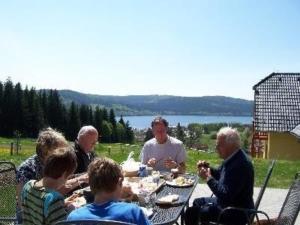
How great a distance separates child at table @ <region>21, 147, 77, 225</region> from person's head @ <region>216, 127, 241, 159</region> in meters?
2.06

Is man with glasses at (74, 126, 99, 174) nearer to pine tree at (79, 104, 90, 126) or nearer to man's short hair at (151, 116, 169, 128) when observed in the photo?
man's short hair at (151, 116, 169, 128)

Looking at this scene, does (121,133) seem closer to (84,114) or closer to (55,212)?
(84,114)

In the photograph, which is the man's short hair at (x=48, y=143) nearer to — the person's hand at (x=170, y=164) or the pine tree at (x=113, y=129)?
the person's hand at (x=170, y=164)

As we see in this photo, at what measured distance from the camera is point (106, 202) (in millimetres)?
2809

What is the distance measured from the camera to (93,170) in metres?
2.85

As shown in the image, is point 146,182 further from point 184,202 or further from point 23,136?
point 23,136

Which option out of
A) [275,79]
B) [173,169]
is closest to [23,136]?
[275,79]

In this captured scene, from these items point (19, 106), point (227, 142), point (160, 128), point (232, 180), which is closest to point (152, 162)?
point (160, 128)

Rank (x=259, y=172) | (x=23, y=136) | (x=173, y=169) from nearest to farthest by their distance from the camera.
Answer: (x=173, y=169)
(x=259, y=172)
(x=23, y=136)

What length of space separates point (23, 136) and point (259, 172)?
2304 inches

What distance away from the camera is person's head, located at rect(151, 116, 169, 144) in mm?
6648

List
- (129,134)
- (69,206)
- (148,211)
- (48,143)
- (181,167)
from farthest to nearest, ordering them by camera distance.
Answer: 1. (129,134)
2. (181,167)
3. (48,143)
4. (148,211)
5. (69,206)

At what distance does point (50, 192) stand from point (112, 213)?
650 mm

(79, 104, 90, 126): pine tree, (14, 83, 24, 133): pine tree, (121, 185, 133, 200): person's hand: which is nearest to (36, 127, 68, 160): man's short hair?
(121, 185, 133, 200): person's hand
